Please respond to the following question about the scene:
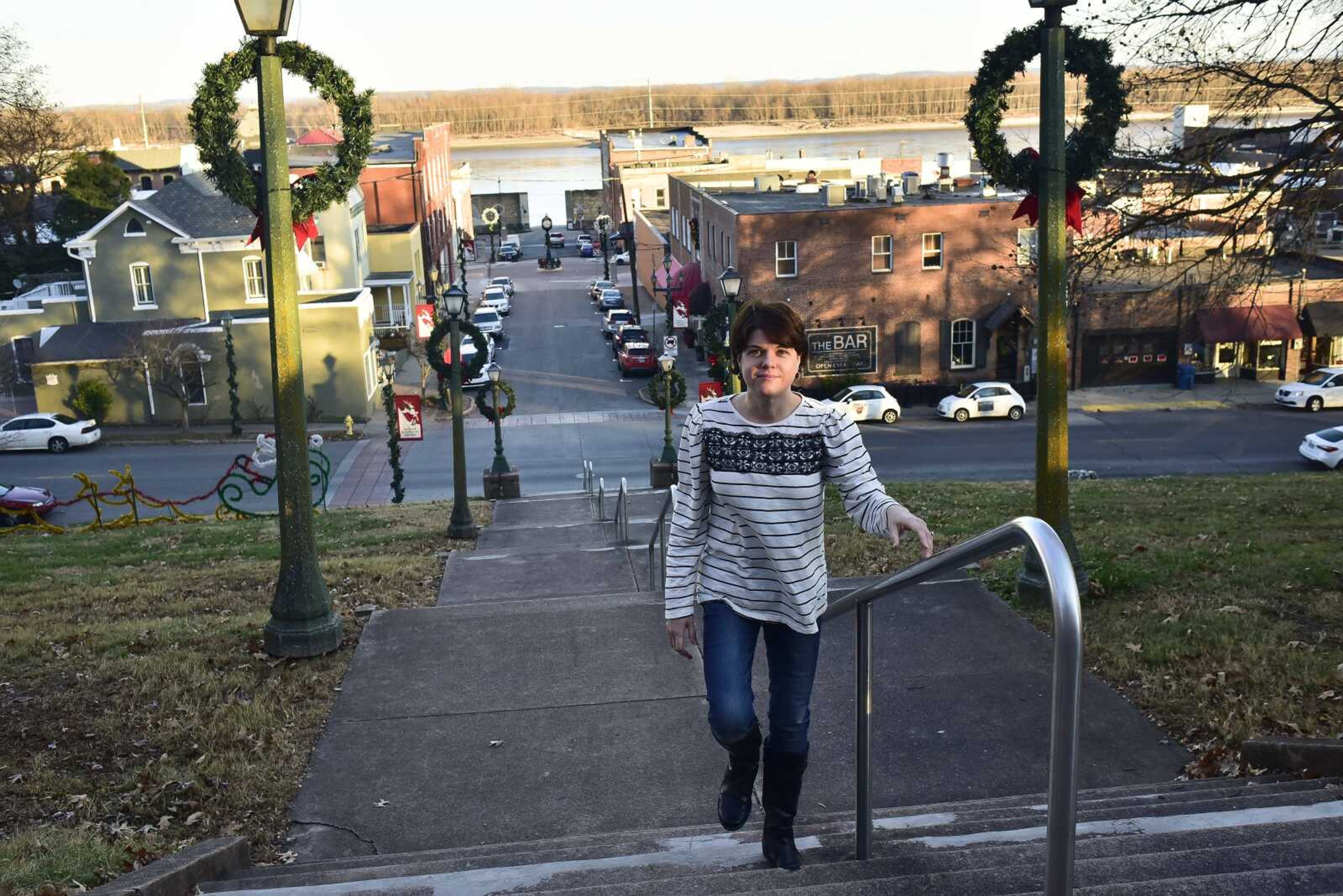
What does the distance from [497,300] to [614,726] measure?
5858 centimetres

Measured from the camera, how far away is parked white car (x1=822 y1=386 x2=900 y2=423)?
3931 cm

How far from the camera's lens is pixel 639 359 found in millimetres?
48000

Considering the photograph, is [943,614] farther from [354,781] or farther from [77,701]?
[77,701]

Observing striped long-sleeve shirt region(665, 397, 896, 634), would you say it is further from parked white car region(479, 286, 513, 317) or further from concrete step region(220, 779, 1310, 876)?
parked white car region(479, 286, 513, 317)

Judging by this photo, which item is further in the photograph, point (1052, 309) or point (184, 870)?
point (1052, 309)

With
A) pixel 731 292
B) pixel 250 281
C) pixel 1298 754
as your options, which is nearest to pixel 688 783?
pixel 1298 754

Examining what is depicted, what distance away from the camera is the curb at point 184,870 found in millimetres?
4566

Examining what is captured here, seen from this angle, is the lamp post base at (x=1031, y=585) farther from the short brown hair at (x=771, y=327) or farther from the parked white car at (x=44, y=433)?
the parked white car at (x=44, y=433)

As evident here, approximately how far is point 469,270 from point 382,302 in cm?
3329

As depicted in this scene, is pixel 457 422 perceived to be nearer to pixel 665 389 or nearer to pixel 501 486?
pixel 501 486

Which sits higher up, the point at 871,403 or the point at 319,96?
the point at 319,96

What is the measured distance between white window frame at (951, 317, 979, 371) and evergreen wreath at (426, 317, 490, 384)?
72.1 ft

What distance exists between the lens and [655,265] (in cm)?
6606

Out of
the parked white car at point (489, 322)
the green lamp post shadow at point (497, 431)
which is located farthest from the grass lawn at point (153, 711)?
the parked white car at point (489, 322)
